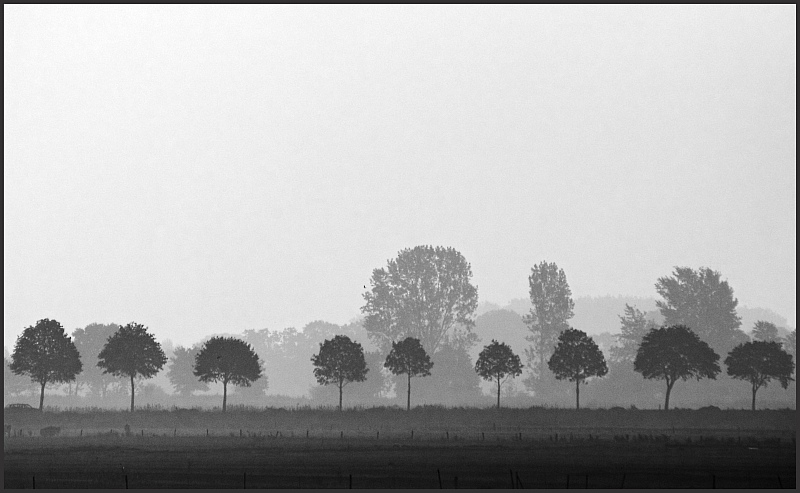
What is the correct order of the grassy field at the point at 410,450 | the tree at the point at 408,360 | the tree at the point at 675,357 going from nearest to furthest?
the grassy field at the point at 410,450, the tree at the point at 675,357, the tree at the point at 408,360

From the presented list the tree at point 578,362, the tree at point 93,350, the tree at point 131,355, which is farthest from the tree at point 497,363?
the tree at point 93,350

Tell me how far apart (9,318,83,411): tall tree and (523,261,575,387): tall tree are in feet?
225

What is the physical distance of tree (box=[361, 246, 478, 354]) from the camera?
484 ft

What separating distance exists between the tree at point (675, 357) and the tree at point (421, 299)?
49.2 meters

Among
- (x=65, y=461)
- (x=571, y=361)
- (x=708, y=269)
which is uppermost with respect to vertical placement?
(x=708, y=269)

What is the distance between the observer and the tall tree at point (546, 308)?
143 m

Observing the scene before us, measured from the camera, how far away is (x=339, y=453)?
61.4m

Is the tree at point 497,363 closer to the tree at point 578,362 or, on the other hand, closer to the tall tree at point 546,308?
the tree at point 578,362

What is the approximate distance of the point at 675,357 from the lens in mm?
99938

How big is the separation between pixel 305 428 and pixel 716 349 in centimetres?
7958

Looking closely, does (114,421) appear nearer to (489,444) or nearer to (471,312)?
(489,444)

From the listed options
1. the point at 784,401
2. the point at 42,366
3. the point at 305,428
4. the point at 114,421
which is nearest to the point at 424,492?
the point at 305,428

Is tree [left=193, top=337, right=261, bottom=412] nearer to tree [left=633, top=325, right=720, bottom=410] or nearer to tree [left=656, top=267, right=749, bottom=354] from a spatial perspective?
tree [left=633, top=325, right=720, bottom=410]

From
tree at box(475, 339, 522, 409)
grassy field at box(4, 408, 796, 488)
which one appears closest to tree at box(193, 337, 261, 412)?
grassy field at box(4, 408, 796, 488)
